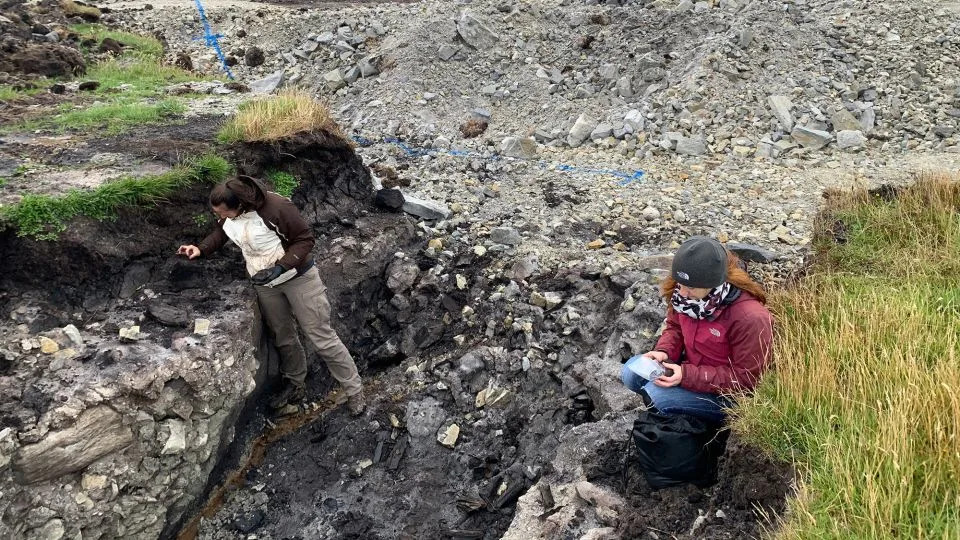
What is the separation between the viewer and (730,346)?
413 cm

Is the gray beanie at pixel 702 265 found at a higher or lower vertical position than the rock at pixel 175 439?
higher

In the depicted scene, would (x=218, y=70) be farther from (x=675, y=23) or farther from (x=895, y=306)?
(x=895, y=306)

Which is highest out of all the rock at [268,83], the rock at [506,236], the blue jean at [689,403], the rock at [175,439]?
the rock at [268,83]

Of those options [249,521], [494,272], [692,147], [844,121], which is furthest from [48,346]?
[844,121]

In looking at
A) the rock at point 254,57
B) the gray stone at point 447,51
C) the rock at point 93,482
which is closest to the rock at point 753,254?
the rock at point 93,482

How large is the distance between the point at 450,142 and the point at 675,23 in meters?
5.35

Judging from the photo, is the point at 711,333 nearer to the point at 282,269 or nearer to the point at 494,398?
the point at 494,398

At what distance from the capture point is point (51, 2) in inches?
625

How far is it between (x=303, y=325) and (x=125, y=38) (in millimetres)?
12210

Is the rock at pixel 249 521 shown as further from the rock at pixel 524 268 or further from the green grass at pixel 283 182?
the rock at pixel 524 268

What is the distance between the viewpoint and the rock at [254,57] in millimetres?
14984

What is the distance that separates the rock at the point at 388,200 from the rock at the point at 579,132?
4.13 meters

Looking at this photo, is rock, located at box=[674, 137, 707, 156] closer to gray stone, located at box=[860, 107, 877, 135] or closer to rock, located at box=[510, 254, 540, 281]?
gray stone, located at box=[860, 107, 877, 135]

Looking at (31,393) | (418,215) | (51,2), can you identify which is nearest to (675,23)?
(418,215)
